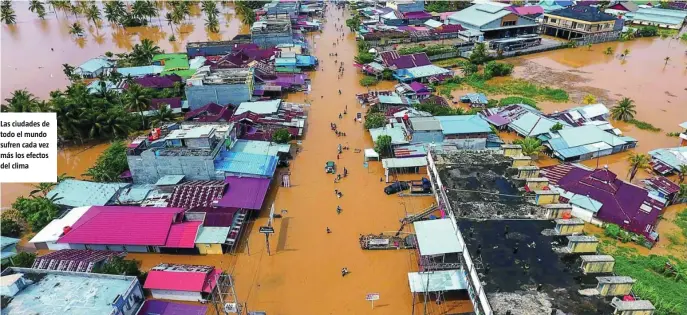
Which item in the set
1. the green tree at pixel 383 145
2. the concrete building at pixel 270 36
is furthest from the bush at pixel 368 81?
the green tree at pixel 383 145

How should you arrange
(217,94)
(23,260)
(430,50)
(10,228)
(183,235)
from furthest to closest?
(430,50) → (217,94) → (10,228) → (183,235) → (23,260)

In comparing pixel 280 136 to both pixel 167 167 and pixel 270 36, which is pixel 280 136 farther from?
pixel 270 36

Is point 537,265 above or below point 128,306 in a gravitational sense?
above

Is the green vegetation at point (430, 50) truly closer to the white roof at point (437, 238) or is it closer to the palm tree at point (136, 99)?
the palm tree at point (136, 99)

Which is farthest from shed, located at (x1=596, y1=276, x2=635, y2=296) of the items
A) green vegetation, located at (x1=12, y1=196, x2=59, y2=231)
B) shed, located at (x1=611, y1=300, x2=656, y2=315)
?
green vegetation, located at (x1=12, y1=196, x2=59, y2=231)

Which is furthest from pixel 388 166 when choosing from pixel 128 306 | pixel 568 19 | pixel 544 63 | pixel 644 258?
pixel 568 19

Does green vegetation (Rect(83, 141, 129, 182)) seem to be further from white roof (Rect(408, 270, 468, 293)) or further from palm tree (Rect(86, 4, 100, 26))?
palm tree (Rect(86, 4, 100, 26))

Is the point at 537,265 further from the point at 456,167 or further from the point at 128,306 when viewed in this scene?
the point at 128,306

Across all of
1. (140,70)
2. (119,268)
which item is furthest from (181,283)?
(140,70)
